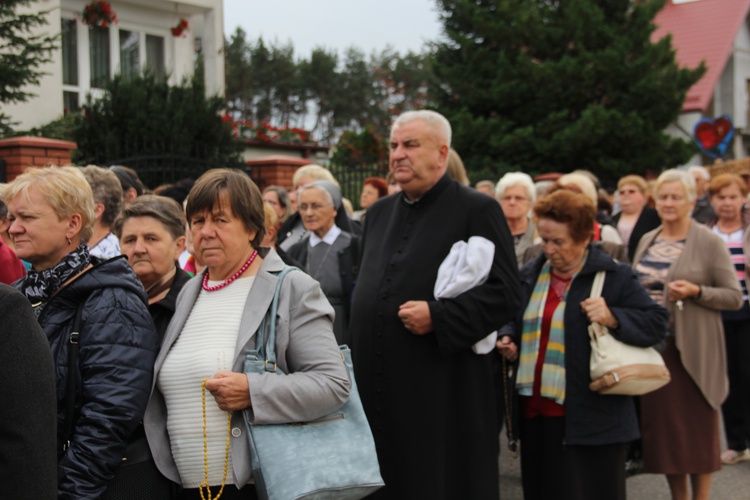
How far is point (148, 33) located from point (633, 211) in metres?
11.4

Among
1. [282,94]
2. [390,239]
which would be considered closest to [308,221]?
[390,239]

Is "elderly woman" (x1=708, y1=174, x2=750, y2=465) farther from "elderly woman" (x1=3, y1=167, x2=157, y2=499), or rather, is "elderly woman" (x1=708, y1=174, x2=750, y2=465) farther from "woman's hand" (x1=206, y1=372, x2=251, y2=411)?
"elderly woman" (x1=3, y1=167, x2=157, y2=499)

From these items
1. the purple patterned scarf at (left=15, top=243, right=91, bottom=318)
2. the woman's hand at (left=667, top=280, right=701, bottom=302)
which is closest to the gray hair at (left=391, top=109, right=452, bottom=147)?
the purple patterned scarf at (left=15, top=243, right=91, bottom=318)

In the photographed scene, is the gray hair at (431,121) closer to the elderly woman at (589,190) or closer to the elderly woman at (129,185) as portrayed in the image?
the elderly woman at (589,190)

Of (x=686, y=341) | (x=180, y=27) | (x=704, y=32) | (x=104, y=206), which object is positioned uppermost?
(x=704, y=32)

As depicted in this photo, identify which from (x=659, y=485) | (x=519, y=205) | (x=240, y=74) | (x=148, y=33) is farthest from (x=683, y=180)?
(x=240, y=74)

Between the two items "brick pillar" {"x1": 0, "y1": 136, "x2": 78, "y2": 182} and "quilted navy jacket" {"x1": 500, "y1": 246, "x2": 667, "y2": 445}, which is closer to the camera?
"quilted navy jacket" {"x1": 500, "y1": 246, "x2": 667, "y2": 445}

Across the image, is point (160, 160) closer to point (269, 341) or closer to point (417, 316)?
point (417, 316)

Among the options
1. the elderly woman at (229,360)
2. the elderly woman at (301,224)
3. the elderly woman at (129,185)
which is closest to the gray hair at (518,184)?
the elderly woman at (301,224)

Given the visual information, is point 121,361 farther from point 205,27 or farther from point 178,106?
point 205,27

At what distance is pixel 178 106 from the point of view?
11.4 m

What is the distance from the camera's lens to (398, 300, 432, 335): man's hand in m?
3.71

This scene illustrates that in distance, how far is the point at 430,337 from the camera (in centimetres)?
385

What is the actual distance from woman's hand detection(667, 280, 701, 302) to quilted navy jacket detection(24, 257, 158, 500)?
11.7 ft
